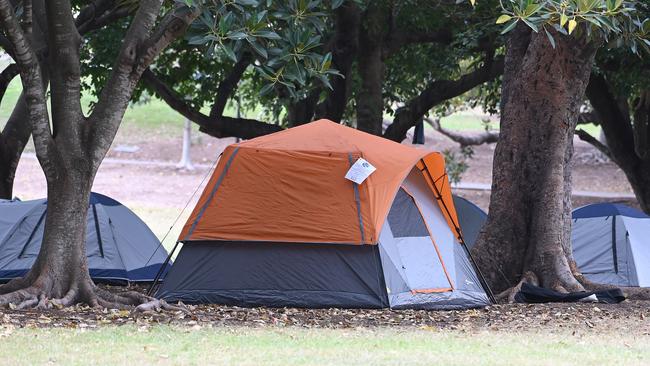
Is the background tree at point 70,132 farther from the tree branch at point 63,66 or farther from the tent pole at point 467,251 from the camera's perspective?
the tent pole at point 467,251

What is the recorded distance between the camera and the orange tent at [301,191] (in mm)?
10938

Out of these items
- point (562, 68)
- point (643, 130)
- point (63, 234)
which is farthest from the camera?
point (643, 130)

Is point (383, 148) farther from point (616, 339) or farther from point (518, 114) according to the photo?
point (616, 339)

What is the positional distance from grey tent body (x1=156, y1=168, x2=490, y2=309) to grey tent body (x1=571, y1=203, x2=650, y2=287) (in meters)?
3.74

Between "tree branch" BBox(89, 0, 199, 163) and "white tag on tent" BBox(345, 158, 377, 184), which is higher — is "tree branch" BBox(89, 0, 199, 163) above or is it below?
above

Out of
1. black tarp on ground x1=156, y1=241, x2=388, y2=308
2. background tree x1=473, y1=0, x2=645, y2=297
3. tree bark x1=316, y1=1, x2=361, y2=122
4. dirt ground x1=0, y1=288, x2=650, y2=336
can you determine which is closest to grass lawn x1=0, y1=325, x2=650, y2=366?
dirt ground x1=0, y1=288, x2=650, y2=336

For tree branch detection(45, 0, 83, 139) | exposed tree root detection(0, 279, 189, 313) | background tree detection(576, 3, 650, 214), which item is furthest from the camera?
background tree detection(576, 3, 650, 214)

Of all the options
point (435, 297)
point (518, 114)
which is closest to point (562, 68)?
point (518, 114)

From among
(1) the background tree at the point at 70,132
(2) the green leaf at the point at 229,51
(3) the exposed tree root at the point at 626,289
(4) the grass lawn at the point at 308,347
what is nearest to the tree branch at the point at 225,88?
(1) the background tree at the point at 70,132

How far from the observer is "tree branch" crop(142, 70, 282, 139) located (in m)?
17.0

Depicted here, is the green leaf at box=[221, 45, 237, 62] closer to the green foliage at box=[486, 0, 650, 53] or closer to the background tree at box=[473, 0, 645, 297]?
the green foliage at box=[486, 0, 650, 53]

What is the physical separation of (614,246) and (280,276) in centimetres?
584

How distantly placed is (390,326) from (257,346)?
193cm

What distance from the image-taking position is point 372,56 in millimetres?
16766
